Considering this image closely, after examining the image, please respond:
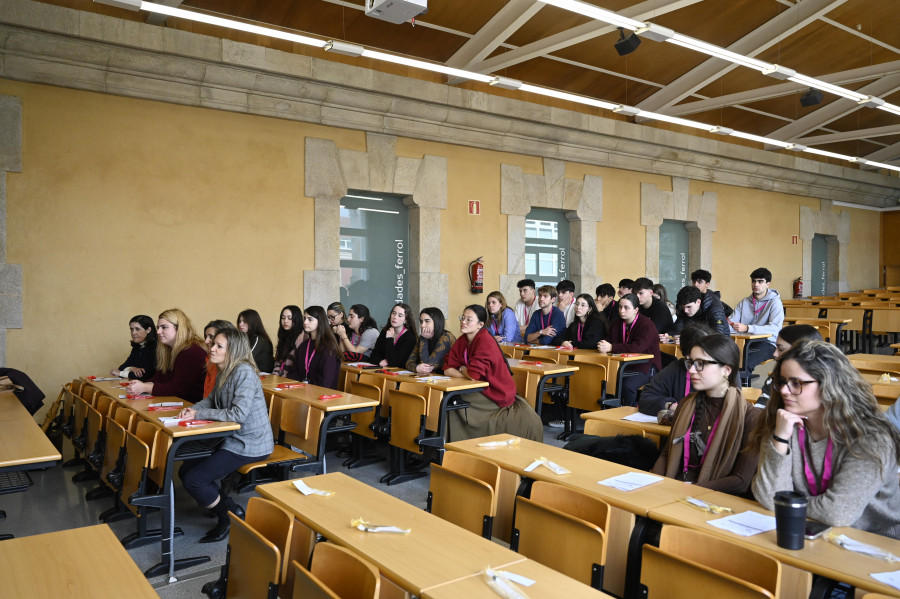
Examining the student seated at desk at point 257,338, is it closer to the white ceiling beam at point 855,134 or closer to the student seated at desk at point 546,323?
the student seated at desk at point 546,323

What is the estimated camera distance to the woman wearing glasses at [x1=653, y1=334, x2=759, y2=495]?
287 centimetres

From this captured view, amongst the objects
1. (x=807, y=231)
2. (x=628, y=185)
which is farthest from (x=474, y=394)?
(x=807, y=231)

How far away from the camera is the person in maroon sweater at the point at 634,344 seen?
616cm

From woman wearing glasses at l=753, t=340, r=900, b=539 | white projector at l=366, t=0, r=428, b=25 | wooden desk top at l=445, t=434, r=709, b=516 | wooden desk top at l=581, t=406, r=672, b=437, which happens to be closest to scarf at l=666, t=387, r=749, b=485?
wooden desk top at l=445, t=434, r=709, b=516

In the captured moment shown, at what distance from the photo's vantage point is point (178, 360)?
5.30 meters

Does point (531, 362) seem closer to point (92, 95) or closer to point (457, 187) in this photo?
point (457, 187)

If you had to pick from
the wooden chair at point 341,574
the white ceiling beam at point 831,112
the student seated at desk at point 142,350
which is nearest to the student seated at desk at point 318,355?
the student seated at desk at point 142,350

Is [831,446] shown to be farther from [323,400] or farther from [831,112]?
[831,112]

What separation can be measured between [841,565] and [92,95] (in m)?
7.54

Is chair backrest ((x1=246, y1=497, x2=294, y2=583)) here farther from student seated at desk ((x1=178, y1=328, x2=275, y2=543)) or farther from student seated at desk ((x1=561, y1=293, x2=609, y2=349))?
student seated at desk ((x1=561, y1=293, x2=609, y2=349))

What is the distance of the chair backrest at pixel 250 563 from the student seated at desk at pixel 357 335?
4620 mm

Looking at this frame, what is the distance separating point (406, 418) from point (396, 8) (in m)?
3.48

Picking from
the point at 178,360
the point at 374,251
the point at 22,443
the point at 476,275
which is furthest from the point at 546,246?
the point at 22,443

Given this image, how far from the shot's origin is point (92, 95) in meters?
6.84
